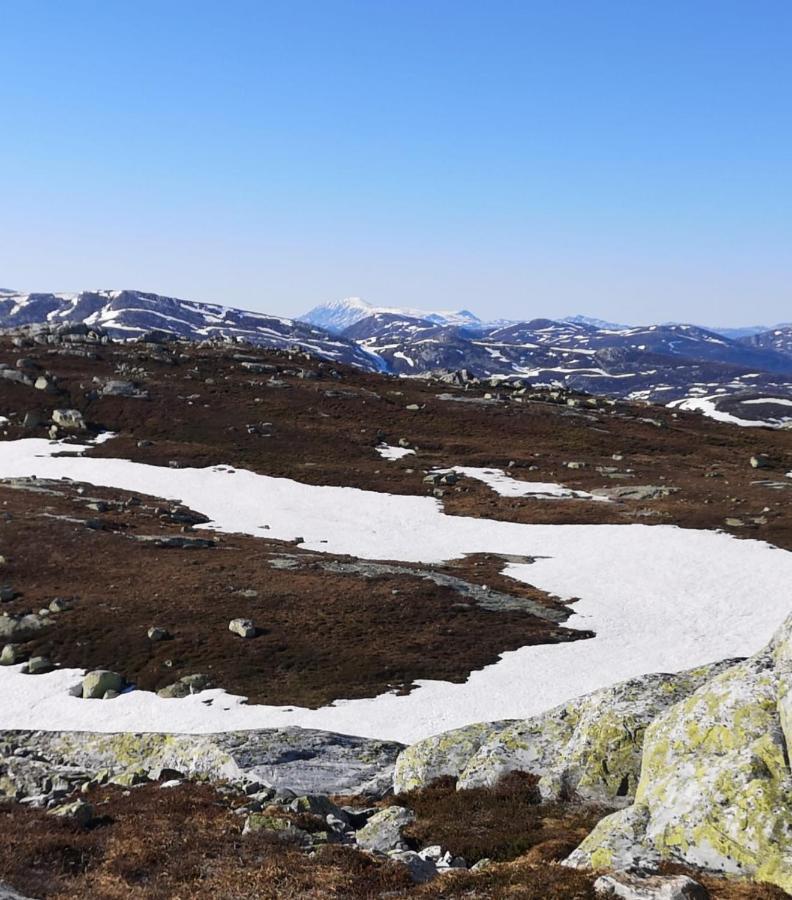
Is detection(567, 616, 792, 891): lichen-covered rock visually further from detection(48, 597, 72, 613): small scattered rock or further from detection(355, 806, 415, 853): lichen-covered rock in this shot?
detection(48, 597, 72, 613): small scattered rock

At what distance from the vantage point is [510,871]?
506 inches

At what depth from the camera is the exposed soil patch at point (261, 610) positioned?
34.2m


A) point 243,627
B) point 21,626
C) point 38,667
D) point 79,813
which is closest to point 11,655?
point 38,667

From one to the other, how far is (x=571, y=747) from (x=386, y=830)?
A: 194 inches

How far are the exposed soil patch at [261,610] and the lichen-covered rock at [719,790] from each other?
1821cm

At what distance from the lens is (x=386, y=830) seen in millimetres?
16688

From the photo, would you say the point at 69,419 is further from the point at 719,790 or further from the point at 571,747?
the point at 719,790

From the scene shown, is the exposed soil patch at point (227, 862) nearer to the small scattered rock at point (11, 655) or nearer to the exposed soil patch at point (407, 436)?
the small scattered rock at point (11, 655)

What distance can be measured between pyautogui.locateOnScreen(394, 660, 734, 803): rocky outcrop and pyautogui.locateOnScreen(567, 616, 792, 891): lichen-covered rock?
153cm

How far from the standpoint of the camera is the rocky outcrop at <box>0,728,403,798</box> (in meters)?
21.5

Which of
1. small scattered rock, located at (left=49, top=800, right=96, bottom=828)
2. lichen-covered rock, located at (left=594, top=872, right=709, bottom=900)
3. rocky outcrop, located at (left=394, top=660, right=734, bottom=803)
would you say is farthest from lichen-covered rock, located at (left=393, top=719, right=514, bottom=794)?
lichen-covered rock, located at (left=594, top=872, right=709, bottom=900)

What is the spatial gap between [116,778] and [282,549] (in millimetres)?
31361

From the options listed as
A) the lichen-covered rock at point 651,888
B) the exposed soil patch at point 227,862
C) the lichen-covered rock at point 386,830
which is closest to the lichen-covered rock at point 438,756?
the exposed soil patch at point 227,862

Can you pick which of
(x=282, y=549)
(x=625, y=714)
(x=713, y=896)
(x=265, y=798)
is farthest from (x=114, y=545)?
(x=713, y=896)
